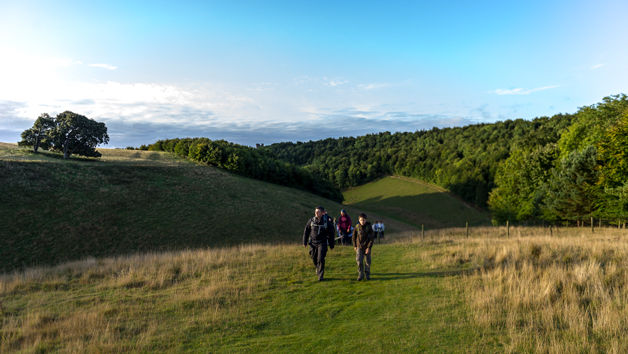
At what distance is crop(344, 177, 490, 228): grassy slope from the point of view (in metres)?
72.2

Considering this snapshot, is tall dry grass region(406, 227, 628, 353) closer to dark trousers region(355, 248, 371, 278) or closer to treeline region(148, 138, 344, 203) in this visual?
dark trousers region(355, 248, 371, 278)

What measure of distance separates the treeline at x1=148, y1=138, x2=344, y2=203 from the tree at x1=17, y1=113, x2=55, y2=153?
2624 cm

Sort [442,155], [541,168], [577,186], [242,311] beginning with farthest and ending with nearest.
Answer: [442,155]
[541,168]
[577,186]
[242,311]

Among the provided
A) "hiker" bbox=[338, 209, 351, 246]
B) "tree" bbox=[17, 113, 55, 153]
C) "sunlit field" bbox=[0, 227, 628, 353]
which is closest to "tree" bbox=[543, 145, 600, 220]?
"sunlit field" bbox=[0, 227, 628, 353]

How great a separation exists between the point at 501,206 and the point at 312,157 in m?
130

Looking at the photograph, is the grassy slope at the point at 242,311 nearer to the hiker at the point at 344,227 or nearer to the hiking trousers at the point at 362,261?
the hiking trousers at the point at 362,261

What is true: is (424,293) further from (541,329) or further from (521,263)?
(521,263)

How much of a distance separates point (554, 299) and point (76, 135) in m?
60.5

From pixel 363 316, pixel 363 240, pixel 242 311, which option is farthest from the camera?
pixel 363 240

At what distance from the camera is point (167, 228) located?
100 ft

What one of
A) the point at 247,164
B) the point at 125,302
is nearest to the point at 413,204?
the point at 247,164

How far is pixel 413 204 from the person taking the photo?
8562cm

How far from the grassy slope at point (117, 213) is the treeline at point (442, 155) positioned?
4312 cm

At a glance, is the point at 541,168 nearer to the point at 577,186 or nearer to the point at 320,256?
the point at 577,186
